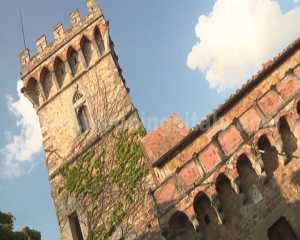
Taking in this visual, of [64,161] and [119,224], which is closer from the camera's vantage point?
[119,224]

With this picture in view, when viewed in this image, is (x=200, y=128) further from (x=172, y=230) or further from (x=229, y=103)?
(x=172, y=230)

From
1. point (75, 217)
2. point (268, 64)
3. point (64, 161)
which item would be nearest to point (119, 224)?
point (75, 217)

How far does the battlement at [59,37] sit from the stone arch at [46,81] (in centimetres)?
54

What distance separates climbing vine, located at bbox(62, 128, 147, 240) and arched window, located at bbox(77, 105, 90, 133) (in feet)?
4.77

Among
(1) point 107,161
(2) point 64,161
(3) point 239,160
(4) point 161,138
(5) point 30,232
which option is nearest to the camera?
(3) point 239,160

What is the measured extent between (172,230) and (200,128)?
3.08 m

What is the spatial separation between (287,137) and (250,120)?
107cm

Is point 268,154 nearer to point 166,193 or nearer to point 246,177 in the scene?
point 246,177

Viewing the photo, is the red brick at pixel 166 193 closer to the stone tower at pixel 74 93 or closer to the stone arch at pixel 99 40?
the stone tower at pixel 74 93

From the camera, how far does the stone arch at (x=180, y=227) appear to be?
10.9m

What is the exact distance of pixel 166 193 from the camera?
1148cm

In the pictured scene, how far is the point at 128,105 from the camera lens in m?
14.6

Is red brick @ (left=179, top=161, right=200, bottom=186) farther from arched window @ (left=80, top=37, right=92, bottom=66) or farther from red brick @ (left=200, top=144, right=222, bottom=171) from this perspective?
arched window @ (left=80, top=37, right=92, bottom=66)

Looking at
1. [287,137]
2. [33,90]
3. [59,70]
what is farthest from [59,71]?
[287,137]
